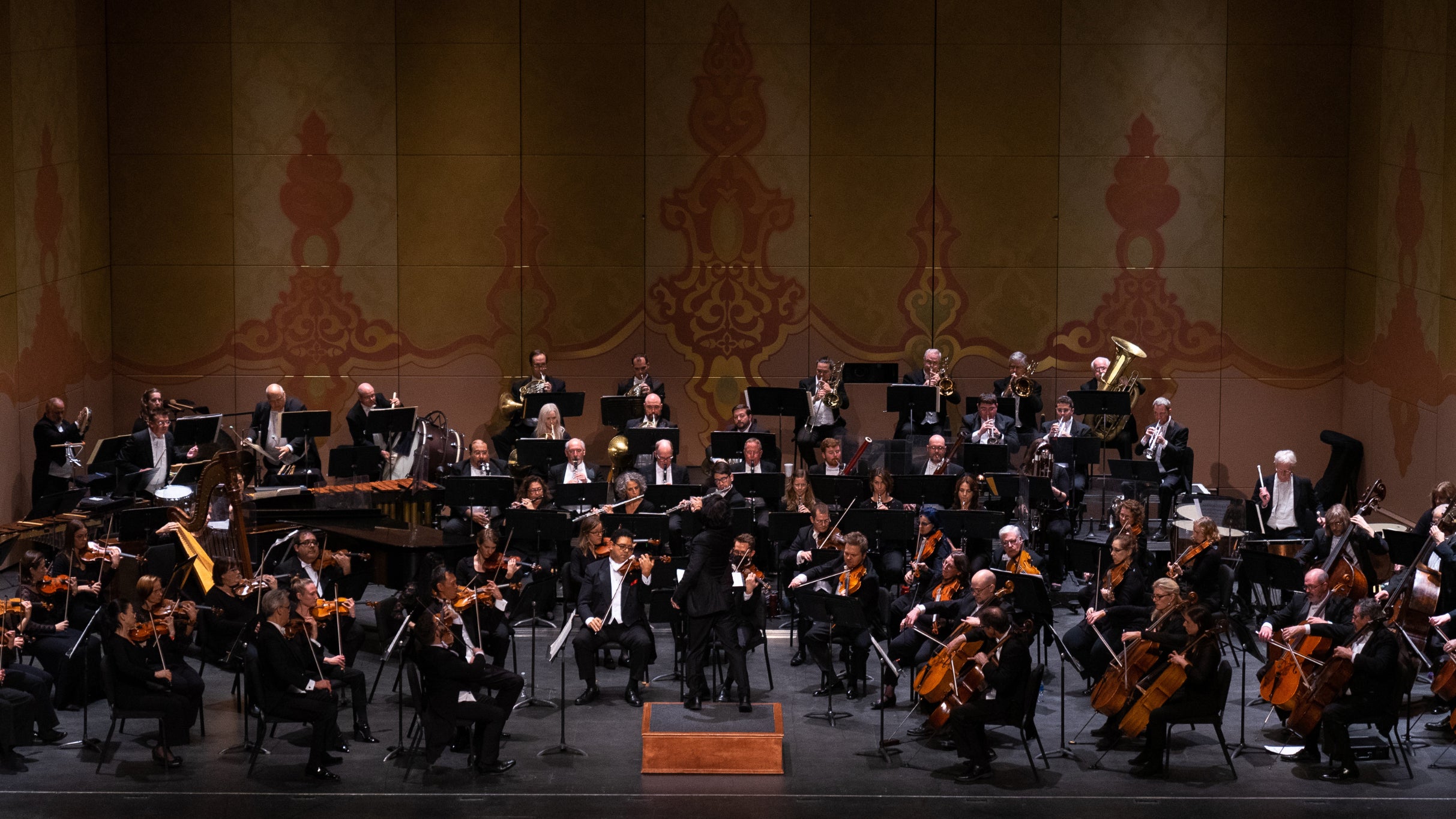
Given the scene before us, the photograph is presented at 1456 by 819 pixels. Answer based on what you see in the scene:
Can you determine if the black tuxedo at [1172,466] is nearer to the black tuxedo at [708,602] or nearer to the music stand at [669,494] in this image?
the music stand at [669,494]

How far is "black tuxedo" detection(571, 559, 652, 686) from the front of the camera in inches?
450

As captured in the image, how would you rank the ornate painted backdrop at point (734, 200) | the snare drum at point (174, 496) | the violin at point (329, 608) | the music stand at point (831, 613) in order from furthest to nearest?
the ornate painted backdrop at point (734, 200), the snare drum at point (174, 496), the violin at point (329, 608), the music stand at point (831, 613)

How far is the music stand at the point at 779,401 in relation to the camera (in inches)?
573

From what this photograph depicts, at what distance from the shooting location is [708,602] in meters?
10.9

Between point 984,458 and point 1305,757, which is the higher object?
point 984,458

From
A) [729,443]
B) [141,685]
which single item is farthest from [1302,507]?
[141,685]

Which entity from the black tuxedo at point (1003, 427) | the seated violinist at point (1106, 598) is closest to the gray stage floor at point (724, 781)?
the seated violinist at point (1106, 598)

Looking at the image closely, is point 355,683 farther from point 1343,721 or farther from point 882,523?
point 1343,721

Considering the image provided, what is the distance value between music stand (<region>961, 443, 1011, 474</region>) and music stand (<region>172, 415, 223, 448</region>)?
236 inches


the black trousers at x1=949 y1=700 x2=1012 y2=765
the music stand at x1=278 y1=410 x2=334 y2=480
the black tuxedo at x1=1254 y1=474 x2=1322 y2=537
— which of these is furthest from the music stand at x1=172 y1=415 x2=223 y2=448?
the black tuxedo at x1=1254 y1=474 x2=1322 y2=537

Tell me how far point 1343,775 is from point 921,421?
5612 millimetres

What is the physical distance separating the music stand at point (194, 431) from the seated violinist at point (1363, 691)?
8705 millimetres

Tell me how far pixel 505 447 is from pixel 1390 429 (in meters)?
7.84

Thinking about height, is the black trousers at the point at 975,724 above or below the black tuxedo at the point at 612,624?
below
